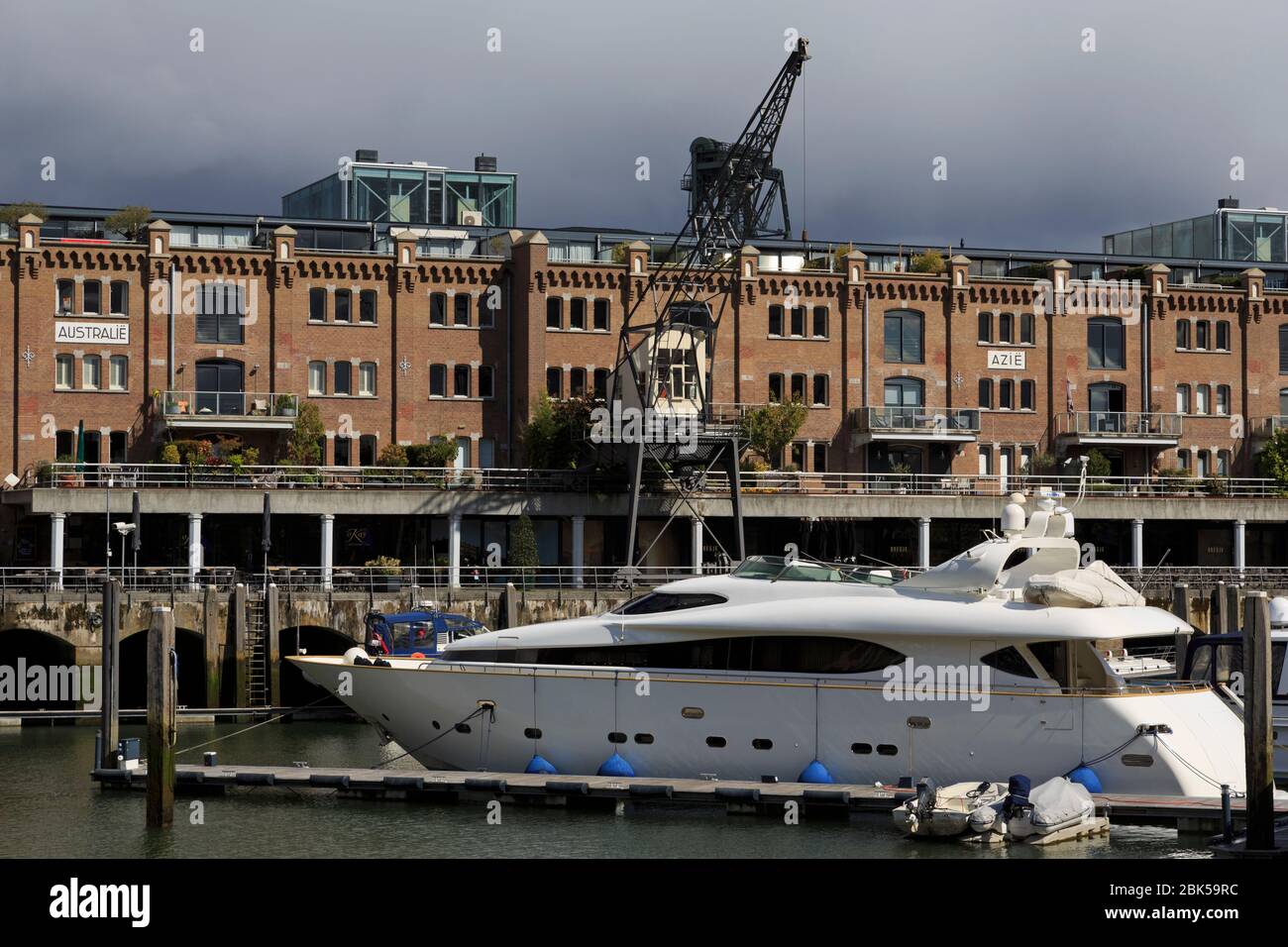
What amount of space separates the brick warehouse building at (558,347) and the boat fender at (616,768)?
97.9 feet

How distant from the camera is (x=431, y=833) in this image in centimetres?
2758

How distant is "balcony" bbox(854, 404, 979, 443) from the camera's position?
213 feet

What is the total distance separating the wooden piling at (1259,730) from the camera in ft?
77.5

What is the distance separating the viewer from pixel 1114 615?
28.2 meters

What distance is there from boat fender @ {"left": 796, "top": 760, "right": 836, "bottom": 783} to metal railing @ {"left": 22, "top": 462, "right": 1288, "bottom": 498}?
28.6 m

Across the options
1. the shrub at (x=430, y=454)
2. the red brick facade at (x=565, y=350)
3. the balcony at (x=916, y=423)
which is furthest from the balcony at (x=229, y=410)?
the balcony at (x=916, y=423)

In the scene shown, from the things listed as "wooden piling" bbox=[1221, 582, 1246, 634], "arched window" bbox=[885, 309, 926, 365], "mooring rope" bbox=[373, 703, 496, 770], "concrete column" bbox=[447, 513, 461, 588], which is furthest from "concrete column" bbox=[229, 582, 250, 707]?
"arched window" bbox=[885, 309, 926, 365]

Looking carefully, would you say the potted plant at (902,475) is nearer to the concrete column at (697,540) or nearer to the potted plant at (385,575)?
the concrete column at (697,540)

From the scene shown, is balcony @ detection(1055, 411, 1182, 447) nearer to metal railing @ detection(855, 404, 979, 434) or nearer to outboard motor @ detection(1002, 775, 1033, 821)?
metal railing @ detection(855, 404, 979, 434)

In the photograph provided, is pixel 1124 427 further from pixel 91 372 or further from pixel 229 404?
pixel 91 372

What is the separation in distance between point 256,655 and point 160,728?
17480 millimetres

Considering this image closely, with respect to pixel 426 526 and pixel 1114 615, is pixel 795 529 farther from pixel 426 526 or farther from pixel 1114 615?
pixel 1114 615
